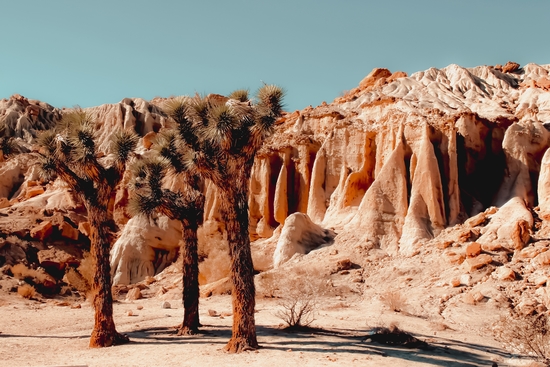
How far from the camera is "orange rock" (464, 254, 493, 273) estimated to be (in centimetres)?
2097

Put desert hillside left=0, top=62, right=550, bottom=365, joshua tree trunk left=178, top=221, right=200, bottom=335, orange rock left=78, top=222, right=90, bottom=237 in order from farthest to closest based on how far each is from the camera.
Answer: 1. orange rock left=78, top=222, right=90, bottom=237
2. desert hillside left=0, top=62, right=550, bottom=365
3. joshua tree trunk left=178, top=221, right=200, bottom=335

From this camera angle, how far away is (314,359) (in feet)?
40.6

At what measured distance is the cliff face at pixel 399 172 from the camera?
25453mm

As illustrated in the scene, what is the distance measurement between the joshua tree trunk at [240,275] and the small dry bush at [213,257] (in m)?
13.0

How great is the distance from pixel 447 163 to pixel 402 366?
17.2 m

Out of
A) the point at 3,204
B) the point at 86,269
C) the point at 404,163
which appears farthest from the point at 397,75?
the point at 3,204

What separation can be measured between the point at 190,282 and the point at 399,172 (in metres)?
14.2

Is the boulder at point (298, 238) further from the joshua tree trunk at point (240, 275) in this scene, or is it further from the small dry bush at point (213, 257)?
the joshua tree trunk at point (240, 275)

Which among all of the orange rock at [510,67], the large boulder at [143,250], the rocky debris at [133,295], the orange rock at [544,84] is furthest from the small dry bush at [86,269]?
the orange rock at [510,67]

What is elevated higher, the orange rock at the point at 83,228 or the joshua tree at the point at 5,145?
the joshua tree at the point at 5,145

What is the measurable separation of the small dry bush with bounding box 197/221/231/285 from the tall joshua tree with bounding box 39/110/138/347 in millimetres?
11510

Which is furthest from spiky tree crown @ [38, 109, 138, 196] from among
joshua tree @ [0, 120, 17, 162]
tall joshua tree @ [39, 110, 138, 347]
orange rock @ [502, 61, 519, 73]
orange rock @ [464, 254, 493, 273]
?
orange rock @ [502, 61, 519, 73]

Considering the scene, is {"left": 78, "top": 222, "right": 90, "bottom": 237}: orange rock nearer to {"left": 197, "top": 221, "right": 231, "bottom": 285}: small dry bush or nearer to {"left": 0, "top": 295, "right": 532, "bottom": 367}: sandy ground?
{"left": 197, "top": 221, "right": 231, "bottom": 285}: small dry bush

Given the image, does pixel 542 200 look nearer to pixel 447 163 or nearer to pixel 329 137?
pixel 447 163
